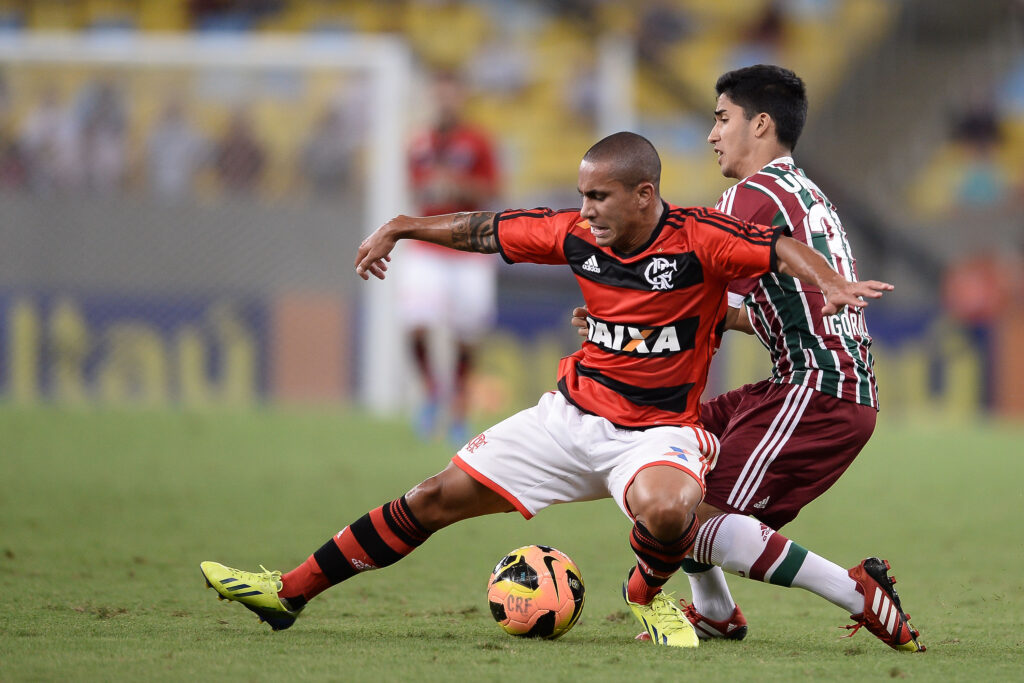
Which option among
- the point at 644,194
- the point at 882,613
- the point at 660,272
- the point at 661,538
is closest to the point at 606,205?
the point at 644,194

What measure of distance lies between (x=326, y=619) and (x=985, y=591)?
2.33m

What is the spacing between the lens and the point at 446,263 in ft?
35.3

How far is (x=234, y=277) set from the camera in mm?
12727

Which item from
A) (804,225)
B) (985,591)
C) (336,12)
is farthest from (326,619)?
(336,12)

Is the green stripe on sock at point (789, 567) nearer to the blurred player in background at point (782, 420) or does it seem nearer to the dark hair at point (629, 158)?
the blurred player in background at point (782, 420)

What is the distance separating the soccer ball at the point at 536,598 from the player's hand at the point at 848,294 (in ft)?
3.67

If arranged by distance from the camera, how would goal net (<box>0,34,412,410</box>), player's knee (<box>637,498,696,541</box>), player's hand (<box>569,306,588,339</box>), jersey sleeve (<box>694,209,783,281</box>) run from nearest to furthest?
player's knee (<box>637,498,696,541</box>), jersey sleeve (<box>694,209,783,281</box>), player's hand (<box>569,306,588,339</box>), goal net (<box>0,34,412,410</box>)

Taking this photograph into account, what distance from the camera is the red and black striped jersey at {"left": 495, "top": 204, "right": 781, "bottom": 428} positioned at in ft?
13.1

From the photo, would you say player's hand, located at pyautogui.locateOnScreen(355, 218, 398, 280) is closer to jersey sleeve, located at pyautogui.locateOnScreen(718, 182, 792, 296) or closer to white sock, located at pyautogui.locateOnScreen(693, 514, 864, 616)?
jersey sleeve, located at pyautogui.locateOnScreen(718, 182, 792, 296)

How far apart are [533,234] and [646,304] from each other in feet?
1.32

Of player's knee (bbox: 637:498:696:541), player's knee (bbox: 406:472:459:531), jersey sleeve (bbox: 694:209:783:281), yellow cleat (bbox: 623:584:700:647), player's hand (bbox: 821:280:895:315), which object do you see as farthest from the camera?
player's knee (bbox: 406:472:459:531)

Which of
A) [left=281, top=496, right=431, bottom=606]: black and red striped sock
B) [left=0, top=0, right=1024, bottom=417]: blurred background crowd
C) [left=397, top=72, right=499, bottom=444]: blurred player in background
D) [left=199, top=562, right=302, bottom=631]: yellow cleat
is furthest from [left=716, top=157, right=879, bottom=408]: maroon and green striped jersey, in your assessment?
[left=0, top=0, right=1024, bottom=417]: blurred background crowd

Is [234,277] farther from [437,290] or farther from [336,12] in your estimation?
[336,12]

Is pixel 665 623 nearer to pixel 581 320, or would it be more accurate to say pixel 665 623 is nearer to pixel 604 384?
pixel 604 384
